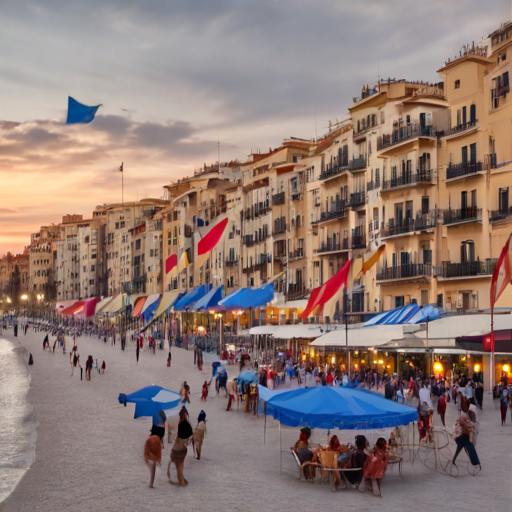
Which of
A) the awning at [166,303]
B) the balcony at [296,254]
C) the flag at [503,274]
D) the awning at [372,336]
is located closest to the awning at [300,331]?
the awning at [372,336]

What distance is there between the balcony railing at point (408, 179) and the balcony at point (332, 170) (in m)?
7.38

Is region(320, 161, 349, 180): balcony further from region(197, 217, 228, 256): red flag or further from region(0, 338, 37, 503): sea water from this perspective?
region(0, 338, 37, 503): sea water

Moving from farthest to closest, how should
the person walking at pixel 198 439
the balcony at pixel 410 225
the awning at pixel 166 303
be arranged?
1. the awning at pixel 166 303
2. the balcony at pixel 410 225
3. the person walking at pixel 198 439

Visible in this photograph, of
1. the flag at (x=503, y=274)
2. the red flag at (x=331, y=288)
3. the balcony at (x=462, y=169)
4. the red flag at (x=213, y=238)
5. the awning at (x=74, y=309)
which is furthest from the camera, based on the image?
the awning at (x=74, y=309)

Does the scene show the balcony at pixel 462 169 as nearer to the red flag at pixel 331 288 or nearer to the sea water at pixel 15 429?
the red flag at pixel 331 288

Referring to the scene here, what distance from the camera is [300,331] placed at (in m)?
46.4

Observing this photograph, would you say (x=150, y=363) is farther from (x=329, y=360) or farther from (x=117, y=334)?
(x=117, y=334)

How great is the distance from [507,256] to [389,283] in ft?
76.6

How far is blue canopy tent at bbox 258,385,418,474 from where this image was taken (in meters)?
18.1

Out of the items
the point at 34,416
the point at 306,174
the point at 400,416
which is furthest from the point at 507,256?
the point at 306,174

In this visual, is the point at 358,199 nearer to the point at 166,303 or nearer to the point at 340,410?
the point at 166,303

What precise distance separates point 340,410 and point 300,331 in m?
28.2

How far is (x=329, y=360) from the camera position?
51531 mm

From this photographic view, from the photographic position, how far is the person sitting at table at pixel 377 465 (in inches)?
709
